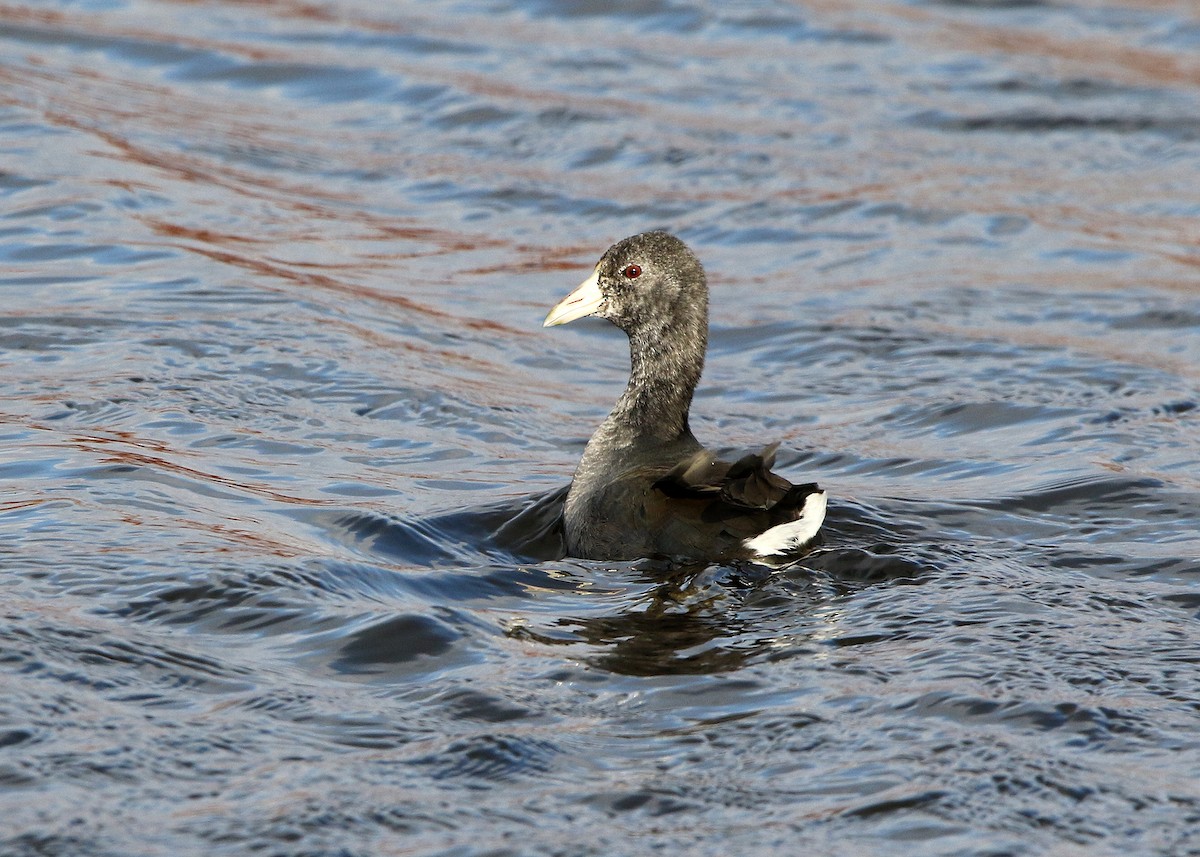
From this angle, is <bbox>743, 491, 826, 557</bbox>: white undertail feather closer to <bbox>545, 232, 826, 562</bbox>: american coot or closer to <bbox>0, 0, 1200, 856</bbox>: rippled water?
<bbox>545, 232, 826, 562</bbox>: american coot

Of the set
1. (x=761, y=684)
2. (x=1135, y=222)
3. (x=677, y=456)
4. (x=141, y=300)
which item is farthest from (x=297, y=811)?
(x=1135, y=222)

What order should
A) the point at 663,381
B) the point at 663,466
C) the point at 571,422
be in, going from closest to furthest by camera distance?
the point at 663,466 → the point at 663,381 → the point at 571,422

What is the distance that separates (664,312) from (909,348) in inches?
109

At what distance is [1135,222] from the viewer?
1148cm

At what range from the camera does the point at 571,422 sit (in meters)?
8.26

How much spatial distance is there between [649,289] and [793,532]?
5.00ft

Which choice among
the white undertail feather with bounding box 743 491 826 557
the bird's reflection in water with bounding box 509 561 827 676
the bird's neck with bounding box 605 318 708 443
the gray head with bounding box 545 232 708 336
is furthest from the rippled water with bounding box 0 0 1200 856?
the gray head with bounding box 545 232 708 336

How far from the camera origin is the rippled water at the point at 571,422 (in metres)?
4.34

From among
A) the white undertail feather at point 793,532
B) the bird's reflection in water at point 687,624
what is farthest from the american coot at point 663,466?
the bird's reflection in water at point 687,624

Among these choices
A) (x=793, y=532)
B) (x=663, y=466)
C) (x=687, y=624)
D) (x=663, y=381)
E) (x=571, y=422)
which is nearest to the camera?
(x=687, y=624)

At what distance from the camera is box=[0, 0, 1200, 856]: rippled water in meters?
4.34

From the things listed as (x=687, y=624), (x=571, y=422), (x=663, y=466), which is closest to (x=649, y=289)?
(x=663, y=466)

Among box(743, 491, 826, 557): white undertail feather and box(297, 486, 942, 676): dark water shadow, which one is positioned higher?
box(743, 491, 826, 557): white undertail feather

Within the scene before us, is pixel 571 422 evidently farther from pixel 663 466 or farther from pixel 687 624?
pixel 687 624
